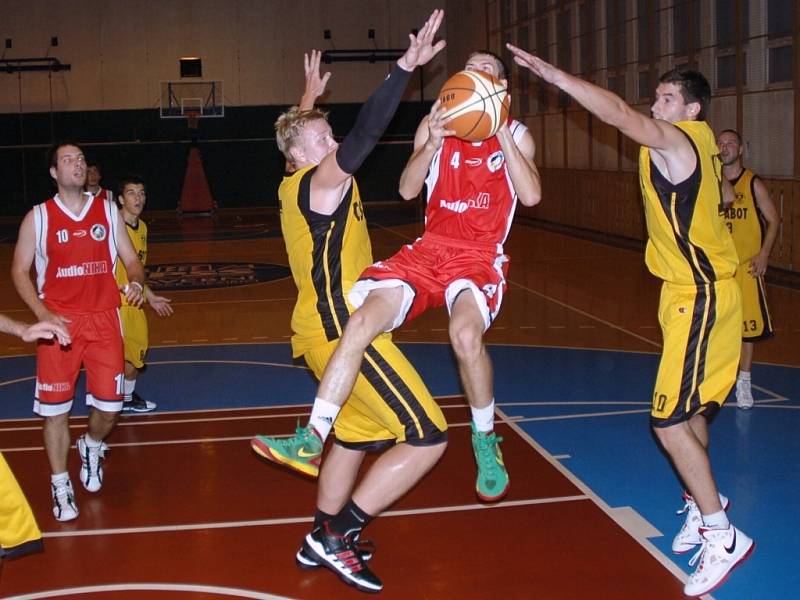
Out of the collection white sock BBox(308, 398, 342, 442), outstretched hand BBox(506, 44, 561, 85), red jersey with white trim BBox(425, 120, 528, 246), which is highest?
outstretched hand BBox(506, 44, 561, 85)

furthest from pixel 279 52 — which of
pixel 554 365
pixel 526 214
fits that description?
pixel 554 365

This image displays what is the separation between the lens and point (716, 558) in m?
4.26

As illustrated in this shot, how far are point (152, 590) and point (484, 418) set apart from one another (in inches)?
67.5

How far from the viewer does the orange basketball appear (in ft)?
14.3

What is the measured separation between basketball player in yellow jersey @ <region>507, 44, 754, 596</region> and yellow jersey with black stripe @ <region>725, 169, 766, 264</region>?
320cm

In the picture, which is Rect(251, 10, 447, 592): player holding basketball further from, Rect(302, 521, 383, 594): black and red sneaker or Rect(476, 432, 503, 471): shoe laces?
Rect(476, 432, 503, 471): shoe laces

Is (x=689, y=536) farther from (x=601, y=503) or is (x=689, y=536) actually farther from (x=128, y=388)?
(x=128, y=388)

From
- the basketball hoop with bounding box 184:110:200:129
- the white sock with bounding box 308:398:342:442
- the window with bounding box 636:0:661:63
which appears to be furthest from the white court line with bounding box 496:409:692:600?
the basketball hoop with bounding box 184:110:200:129

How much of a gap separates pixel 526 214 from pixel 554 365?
1521 cm

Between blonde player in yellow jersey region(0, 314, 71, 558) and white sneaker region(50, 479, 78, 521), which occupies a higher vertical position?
blonde player in yellow jersey region(0, 314, 71, 558)

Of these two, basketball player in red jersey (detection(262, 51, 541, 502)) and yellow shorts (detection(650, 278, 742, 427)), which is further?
yellow shorts (detection(650, 278, 742, 427))

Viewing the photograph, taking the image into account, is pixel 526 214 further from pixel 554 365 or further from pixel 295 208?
pixel 295 208

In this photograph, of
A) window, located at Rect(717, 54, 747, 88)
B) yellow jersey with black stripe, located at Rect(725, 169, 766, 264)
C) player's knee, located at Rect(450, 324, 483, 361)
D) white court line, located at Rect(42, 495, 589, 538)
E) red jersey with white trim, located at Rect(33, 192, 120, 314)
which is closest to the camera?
player's knee, located at Rect(450, 324, 483, 361)

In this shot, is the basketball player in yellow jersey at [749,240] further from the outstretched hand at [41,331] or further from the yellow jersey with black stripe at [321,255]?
the outstretched hand at [41,331]
